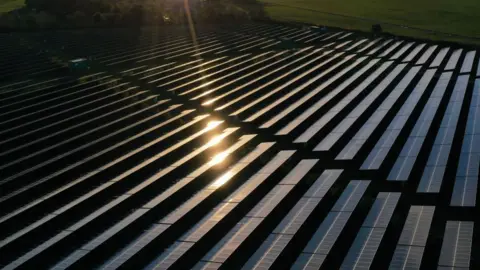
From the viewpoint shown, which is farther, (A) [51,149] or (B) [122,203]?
(A) [51,149]

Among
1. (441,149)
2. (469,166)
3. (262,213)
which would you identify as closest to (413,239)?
(262,213)

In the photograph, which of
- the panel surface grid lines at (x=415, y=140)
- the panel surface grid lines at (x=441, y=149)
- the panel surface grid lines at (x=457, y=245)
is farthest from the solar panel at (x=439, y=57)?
the panel surface grid lines at (x=457, y=245)

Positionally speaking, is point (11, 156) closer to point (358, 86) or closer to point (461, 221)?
point (461, 221)

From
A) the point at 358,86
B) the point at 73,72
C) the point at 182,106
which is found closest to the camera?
the point at 182,106

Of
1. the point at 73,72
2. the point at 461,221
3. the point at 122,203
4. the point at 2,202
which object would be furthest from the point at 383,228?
the point at 73,72

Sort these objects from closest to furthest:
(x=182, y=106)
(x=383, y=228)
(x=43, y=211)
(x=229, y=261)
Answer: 1. (x=229, y=261)
2. (x=383, y=228)
3. (x=43, y=211)
4. (x=182, y=106)

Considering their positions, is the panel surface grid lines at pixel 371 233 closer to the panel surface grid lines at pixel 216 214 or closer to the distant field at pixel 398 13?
the panel surface grid lines at pixel 216 214
